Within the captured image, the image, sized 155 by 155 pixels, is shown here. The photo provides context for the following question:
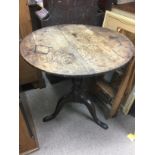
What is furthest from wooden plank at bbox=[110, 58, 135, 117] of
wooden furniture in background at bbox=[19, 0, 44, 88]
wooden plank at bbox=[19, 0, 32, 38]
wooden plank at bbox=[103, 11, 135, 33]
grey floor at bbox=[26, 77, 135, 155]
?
wooden plank at bbox=[19, 0, 32, 38]

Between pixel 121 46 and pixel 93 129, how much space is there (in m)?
0.74

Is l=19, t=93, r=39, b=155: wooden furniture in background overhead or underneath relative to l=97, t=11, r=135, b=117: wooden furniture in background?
underneath

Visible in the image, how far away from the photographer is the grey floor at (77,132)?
5.21 ft

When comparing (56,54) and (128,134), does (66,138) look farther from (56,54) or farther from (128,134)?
(56,54)

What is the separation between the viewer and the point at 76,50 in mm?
1464

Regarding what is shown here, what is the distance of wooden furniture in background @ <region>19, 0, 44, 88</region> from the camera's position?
71.9 inches

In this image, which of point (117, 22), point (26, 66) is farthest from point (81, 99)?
point (117, 22)

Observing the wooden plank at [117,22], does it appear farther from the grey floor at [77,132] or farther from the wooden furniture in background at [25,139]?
the wooden furniture in background at [25,139]

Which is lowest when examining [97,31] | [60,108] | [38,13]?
[60,108]

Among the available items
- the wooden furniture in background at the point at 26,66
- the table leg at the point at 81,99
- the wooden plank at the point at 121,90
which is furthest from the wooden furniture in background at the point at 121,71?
the wooden furniture in background at the point at 26,66

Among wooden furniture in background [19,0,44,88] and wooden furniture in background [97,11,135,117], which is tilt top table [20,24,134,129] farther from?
wooden furniture in background [19,0,44,88]

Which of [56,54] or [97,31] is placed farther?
[97,31]
